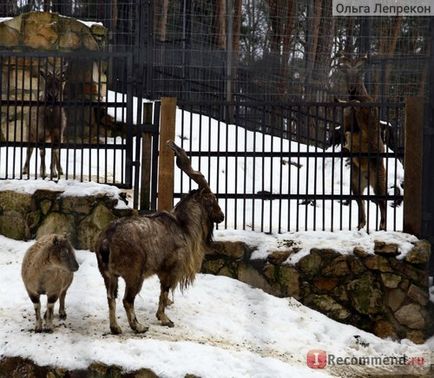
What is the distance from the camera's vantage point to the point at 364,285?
31.6ft

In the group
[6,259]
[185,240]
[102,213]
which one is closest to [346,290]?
[185,240]

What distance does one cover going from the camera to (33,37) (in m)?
14.8

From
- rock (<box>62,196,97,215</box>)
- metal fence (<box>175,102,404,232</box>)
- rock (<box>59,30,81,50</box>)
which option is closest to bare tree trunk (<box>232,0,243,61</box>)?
metal fence (<box>175,102,404,232</box>)

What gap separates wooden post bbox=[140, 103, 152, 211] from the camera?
10.2 metres

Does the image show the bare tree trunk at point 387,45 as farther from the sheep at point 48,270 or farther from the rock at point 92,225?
the sheep at point 48,270

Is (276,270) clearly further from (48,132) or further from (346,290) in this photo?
(48,132)

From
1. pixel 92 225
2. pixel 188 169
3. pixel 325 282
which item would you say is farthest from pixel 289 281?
pixel 92 225

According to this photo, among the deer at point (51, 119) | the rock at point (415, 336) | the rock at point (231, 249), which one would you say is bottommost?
the rock at point (415, 336)

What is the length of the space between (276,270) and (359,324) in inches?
43.3

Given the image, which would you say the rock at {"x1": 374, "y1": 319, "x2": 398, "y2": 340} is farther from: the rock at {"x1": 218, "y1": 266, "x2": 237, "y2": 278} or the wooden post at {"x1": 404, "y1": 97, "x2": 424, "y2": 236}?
the rock at {"x1": 218, "y1": 266, "x2": 237, "y2": 278}

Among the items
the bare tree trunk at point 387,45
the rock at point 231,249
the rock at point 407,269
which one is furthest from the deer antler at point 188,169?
the bare tree trunk at point 387,45

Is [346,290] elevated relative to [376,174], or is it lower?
lower

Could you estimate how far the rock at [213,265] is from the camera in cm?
981

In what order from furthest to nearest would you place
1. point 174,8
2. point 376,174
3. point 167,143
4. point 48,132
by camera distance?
point 174,8 → point 48,132 → point 376,174 → point 167,143
